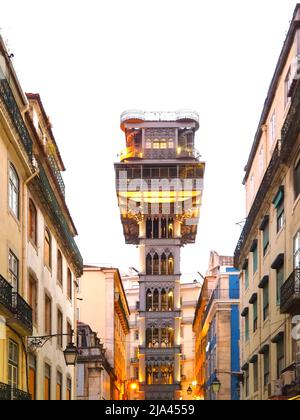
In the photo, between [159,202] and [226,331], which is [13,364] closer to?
[226,331]

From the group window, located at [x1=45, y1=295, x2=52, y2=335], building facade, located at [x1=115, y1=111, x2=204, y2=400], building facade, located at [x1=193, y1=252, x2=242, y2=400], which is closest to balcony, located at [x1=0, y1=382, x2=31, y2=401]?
window, located at [x1=45, y1=295, x2=52, y2=335]

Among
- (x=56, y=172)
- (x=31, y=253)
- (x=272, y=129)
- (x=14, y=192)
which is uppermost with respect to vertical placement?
(x=272, y=129)

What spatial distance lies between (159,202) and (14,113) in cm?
7930

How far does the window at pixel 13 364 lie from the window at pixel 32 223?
15.0 feet

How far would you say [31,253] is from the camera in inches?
1140

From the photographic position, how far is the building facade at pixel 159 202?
98188mm

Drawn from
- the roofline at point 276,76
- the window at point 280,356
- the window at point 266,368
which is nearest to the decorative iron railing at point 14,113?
the roofline at point 276,76

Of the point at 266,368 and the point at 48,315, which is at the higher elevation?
the point at 48,315

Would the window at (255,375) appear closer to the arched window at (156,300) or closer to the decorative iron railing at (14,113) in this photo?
the decorative iron railing at (14,113)

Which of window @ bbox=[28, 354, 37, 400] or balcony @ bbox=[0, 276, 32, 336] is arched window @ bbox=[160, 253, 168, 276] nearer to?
window @ bbox=[28, 354, 37, 400]

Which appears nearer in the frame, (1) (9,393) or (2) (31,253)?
(1) (9,393)

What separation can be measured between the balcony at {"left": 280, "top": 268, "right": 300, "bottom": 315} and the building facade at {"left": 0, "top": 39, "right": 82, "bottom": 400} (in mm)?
7635

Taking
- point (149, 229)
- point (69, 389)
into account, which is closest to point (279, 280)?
point (69, 389)

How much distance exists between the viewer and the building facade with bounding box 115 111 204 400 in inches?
3866
